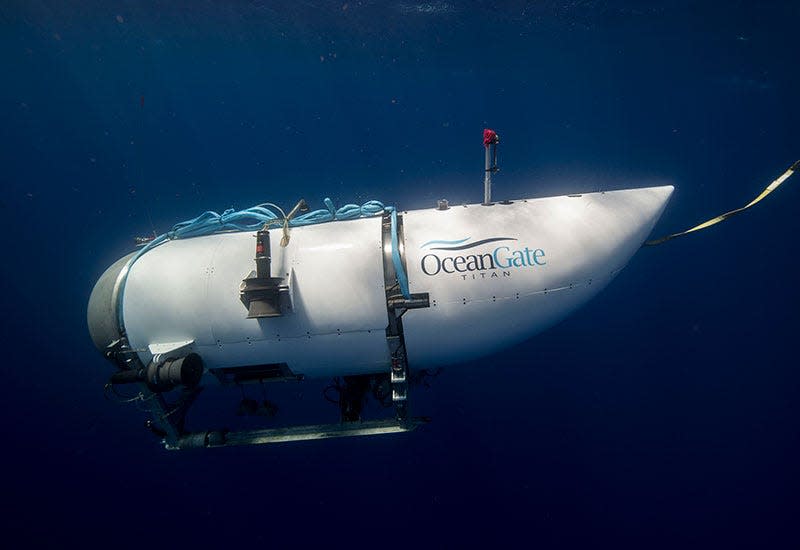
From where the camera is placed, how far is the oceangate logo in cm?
231

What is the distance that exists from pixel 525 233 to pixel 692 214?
11.6 m

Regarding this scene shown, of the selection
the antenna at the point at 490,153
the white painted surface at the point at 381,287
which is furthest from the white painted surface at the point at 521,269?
the antenna at the point at 490,153

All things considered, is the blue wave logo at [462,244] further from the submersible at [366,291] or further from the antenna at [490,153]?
the antenna at [490,153]

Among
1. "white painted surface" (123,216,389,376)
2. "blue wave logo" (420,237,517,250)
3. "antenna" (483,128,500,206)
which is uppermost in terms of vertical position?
"antenna" (483,128,500,206)

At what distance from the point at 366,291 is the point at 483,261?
0.95 meters

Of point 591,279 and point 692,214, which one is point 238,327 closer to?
point 591,279

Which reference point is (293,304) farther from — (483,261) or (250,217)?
(483,261)

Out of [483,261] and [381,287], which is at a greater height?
[483,261]

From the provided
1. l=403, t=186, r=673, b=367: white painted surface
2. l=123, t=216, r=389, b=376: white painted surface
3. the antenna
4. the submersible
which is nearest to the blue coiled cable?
the submersible

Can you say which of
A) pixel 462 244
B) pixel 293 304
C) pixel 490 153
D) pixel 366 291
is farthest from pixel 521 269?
pixel 293 304

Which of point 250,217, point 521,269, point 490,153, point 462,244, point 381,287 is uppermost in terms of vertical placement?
point 490,153

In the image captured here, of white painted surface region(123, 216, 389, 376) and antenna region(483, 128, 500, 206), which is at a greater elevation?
antenna region(483, 128, 500, 206)

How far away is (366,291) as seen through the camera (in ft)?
7.64

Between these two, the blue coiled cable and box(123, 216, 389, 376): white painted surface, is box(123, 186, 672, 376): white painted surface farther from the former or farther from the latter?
the blue coiled cable
